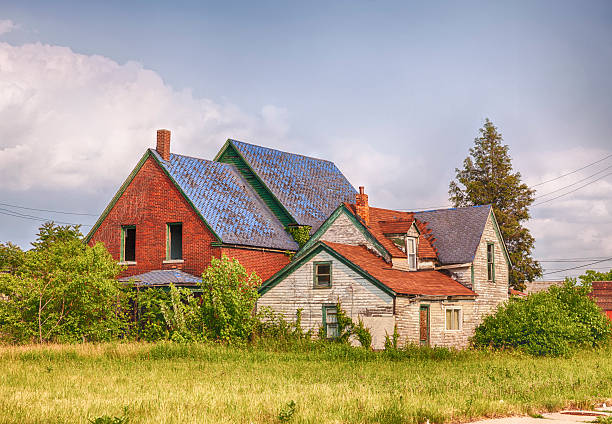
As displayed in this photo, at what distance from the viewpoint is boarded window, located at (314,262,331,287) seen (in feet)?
105

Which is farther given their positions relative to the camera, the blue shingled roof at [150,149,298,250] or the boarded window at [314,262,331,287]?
the blue shingled roof at [150,149,298,250]

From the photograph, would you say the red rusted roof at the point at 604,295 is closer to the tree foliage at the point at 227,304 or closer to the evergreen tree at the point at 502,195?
the evergreen tree at the point at 502,195

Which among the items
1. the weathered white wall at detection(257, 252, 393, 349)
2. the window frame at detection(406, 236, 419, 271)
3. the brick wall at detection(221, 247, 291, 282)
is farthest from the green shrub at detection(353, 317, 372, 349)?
the brick wall at detection(221, 247, 291, 282)

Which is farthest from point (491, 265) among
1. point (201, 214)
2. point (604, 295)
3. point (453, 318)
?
point (604, 295)

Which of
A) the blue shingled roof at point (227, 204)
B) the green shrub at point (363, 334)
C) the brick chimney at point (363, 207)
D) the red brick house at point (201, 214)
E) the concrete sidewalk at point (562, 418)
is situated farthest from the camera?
the blue shingled roof at point (227, 204)

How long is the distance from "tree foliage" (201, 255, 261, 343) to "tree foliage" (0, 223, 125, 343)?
452 centimetres

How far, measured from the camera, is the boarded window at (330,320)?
3177 centimetres

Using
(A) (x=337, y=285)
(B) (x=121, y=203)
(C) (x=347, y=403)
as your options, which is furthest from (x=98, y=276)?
(C) (x=347, y=403)

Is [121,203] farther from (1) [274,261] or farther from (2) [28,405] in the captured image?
(2) [28,405]

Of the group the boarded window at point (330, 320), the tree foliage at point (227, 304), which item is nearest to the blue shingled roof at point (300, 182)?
the tree foliage at point (227, 304)

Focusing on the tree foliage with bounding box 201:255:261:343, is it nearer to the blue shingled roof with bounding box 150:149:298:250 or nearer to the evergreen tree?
the blue shingled roof with bounding box 150:149:298:250

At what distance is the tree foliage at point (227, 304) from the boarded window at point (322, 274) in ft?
9.16

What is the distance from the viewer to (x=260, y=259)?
38438 millimetres

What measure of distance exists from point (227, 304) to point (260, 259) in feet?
21.4
